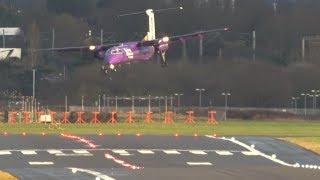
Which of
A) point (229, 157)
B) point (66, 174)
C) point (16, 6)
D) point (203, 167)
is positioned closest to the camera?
point (66, 174)

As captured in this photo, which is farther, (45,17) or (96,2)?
(96,2)

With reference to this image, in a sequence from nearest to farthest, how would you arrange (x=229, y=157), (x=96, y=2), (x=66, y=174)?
(x=66, y=174) < (x=229, y=157) < (x=96, y=2)

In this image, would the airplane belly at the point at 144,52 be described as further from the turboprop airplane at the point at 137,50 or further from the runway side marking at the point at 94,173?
the runway side marking at the point at 94,173

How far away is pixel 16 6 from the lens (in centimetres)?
16262

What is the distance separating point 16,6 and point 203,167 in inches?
5160

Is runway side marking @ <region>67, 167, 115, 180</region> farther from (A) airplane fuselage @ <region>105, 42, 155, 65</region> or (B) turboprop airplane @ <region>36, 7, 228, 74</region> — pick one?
(A) airplane fuselage @ <region>105, 42, 155, 65</region>

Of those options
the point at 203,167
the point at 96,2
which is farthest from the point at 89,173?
the point at 96,2

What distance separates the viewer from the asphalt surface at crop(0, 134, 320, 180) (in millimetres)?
31628

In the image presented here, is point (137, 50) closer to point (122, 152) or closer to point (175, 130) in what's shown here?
point (175, 130)

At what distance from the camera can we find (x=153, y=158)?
40.0 meters

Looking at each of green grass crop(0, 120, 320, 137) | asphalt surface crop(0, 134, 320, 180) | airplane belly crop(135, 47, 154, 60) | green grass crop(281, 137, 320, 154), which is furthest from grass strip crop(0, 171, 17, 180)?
airplane belly crop(135, 47, 154, 60)

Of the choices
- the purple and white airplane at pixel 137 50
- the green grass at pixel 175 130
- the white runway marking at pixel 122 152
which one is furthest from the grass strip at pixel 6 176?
the purple and white airplane at pixel 137 50

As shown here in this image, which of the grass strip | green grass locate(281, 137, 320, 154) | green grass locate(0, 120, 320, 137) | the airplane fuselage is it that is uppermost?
the airplane fuselage

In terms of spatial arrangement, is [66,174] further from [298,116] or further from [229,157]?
[298,116]
